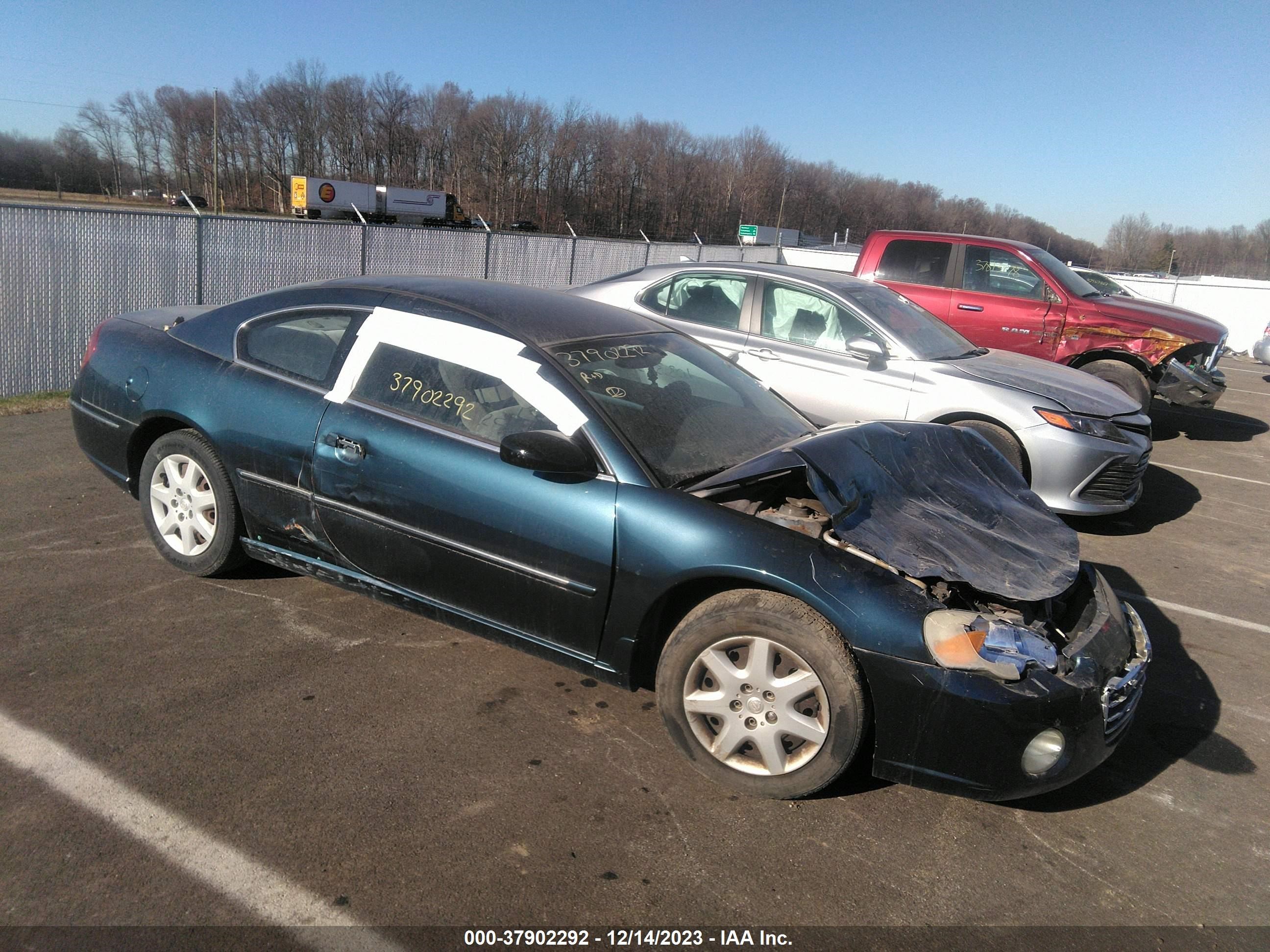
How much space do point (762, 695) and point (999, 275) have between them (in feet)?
27.0

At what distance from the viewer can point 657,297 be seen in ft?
24.5

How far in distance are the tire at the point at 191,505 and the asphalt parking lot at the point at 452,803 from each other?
0.54 feet

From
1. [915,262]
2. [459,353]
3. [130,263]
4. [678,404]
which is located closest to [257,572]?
[459,353]

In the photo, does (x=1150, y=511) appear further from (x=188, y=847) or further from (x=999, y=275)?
(x=188, y=847)

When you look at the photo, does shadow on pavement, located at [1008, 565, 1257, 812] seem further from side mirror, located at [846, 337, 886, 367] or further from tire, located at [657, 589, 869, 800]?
side mirror, located at [846, 337, 886, 367]

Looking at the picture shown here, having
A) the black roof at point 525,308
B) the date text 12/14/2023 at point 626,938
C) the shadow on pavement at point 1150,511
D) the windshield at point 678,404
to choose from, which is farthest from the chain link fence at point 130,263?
the date text 12/14/2023 at point 626,938

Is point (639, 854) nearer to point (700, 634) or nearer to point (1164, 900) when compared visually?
point (700, 634)

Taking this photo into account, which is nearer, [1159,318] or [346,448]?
[346,448]

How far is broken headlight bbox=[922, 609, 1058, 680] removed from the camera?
277cm

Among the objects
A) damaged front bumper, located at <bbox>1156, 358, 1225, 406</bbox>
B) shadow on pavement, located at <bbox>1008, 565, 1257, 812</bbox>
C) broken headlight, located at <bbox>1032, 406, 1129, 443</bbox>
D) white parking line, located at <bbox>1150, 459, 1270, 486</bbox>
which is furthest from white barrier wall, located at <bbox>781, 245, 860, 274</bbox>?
shadow on pavement, located at <bbox>1008, 565, 1257, 812</bbox>

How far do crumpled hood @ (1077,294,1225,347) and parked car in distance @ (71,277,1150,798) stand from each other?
674 cm

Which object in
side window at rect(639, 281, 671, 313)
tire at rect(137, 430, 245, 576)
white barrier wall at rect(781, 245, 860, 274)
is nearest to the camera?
tire at rect(137, 430, 245, 576)

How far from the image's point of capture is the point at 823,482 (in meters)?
3.21

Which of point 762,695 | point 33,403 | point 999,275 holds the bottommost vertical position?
point 33,403
